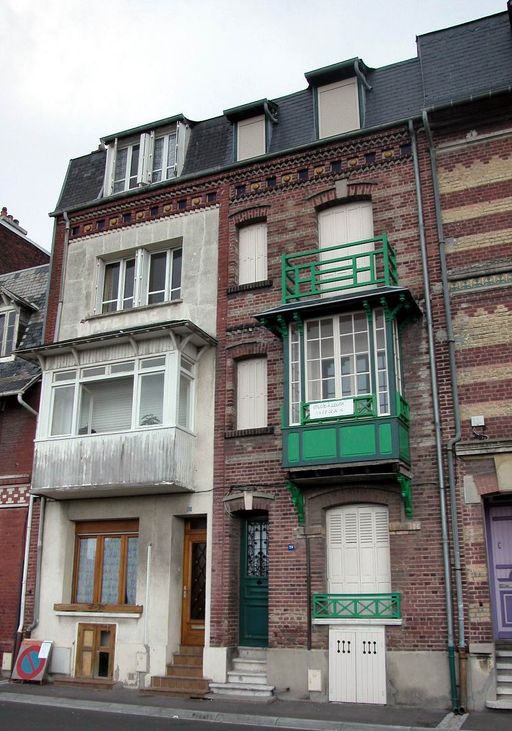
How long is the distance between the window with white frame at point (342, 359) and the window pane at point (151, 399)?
2.97m

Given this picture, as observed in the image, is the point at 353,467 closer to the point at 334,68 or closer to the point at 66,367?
the point at 66,367

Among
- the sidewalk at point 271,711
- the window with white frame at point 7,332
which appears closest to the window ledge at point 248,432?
the sidewalk at point 271,711

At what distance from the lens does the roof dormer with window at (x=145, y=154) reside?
58.7 feet

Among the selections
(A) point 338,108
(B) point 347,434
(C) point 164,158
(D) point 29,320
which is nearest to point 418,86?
(A) point 338,108

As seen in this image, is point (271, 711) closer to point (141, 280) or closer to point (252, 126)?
point (141, 280)

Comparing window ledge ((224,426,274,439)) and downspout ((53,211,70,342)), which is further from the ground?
downspout ((53,211,70,342))

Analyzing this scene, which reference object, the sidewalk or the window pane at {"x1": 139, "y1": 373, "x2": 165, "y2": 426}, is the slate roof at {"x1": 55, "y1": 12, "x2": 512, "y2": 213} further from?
the sidewalk

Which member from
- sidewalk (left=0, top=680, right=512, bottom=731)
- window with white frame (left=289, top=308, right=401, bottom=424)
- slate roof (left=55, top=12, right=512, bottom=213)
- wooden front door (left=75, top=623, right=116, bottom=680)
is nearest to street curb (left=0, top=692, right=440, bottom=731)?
sidewalk (left=0, top=680, right=512, bottom=731)

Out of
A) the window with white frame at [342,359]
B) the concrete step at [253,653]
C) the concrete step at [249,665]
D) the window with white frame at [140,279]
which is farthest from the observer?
the window with white frame at [140,279]

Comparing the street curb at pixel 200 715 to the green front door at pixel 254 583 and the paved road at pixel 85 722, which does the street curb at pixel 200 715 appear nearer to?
the paved road at pixel 85 722

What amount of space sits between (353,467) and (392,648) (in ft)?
9.92

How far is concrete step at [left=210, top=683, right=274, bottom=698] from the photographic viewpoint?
12872 mm

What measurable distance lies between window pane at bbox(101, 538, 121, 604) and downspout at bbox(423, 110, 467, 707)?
7028 mm

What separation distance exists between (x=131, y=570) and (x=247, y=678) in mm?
3472
